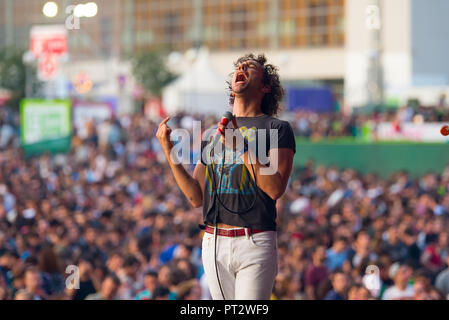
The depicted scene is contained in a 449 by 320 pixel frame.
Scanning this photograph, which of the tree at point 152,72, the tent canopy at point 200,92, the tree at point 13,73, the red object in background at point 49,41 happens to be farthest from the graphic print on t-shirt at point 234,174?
the tree at point 152,72

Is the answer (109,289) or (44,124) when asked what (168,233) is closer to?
(109,289)

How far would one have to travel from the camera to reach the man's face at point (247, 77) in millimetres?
3809

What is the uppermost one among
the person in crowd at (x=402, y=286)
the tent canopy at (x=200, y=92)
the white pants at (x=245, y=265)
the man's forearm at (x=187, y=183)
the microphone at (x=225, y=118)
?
the tent canopy at (x=200, y=92)

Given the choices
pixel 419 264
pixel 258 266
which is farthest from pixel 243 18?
pixel 258 266

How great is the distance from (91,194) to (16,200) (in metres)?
2.56

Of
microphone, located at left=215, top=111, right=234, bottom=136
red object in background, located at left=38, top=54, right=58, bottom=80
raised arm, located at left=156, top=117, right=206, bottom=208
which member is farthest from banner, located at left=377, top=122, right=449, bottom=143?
microphone, located at left=215, top=111, right=234, bottom=136

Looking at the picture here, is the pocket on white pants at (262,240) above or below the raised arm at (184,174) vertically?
below

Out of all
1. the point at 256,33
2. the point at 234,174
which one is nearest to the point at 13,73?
the point at 256,33

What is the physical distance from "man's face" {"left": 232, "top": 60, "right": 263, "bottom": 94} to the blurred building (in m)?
43.1

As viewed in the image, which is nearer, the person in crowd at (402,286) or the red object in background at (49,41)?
the person in crowd at (402,286)

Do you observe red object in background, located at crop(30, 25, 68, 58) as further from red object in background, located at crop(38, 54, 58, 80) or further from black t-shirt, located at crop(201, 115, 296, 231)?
black t-shirt, located at crop(201, 115, 296, 231)

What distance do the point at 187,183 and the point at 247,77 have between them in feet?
2.02

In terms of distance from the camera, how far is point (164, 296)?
282 inches

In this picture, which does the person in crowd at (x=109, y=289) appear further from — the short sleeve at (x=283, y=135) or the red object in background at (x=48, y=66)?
the red object in background at (x=48, y=66)
